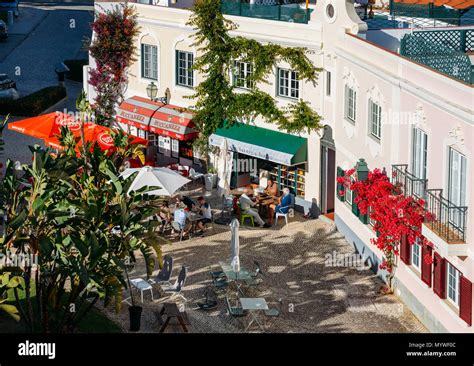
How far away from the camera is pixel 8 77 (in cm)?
6381

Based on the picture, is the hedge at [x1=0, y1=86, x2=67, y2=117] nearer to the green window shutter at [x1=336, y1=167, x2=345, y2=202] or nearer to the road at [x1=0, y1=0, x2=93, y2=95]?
the road at [x1=0, y1=0, x2=93, y2=95]

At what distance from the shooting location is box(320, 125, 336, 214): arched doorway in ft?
140

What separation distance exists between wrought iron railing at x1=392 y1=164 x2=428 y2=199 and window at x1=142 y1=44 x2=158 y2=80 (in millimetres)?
17921

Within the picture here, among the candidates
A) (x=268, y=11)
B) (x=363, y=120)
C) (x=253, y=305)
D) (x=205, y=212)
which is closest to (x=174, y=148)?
(x=268, y=11)

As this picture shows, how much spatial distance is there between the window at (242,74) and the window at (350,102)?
20.5ft

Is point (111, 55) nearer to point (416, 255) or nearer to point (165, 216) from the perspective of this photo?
point (165, 216)

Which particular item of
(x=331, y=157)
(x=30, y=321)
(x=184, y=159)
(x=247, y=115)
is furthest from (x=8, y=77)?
(x=30, y=321)

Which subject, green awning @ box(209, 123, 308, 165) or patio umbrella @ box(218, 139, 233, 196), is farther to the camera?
patio umbrella @ box(218, 139, 233, 196)

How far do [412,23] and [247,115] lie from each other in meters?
7.25

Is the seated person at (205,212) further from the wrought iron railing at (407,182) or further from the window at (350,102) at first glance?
the wrought iron railing at (407,182)

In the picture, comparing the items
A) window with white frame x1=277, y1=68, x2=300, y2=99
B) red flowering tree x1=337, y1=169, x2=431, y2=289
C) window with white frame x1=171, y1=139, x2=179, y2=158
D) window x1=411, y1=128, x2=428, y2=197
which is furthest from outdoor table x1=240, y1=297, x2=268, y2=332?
window with white frame x1=171, y1=139, x2=179, y2=158

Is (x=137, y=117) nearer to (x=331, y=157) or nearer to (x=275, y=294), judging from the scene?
(x=331, y=157)

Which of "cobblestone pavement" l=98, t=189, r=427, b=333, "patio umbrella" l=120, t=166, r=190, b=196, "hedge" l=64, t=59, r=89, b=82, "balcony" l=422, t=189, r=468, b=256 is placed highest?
"hedge" l=64, t=59, r=89, b=82

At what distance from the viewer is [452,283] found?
31141 millimetres
